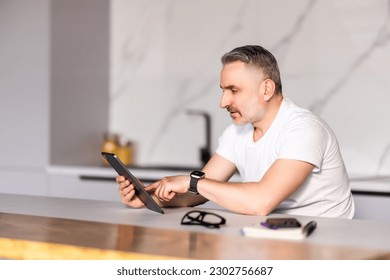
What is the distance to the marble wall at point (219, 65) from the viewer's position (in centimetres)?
416

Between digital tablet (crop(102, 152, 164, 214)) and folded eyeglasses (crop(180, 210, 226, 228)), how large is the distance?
0.19m

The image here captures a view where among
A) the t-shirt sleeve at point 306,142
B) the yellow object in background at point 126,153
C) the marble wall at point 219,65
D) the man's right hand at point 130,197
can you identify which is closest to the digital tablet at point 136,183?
the man's right hand at point 130,197

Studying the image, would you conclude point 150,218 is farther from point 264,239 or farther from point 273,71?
point 273,71

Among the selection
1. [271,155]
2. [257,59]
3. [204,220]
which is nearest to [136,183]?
[204,220]

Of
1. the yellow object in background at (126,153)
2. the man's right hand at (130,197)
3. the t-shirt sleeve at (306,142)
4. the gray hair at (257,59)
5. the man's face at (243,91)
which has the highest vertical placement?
the gray hair at (257,59)

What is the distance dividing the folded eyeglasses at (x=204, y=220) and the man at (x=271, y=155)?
0.22 m

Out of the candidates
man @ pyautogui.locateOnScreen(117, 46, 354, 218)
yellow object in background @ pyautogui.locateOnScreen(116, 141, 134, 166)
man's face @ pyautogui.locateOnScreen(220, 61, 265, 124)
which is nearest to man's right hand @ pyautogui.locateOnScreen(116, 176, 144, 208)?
man @ pyautogui.locateOnScreen(117, 46, 354, 218)

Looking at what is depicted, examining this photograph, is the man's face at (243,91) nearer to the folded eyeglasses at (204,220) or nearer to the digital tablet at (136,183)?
the digital tablet at (136,183)

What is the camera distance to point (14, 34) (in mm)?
4613

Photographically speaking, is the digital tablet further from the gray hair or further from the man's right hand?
the gray hair

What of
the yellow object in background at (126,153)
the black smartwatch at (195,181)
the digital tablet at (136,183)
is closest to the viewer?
the digital tablet at (136,183)

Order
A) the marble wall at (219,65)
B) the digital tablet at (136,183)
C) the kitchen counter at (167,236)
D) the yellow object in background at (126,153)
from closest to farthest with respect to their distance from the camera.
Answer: the kitchen counter at (167,236) → the digital tablet at (136,183) → the marble wall at (219,65) → the yellow object in background at (126,153)

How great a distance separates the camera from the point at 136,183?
2.55m

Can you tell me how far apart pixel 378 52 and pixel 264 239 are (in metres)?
2.49
